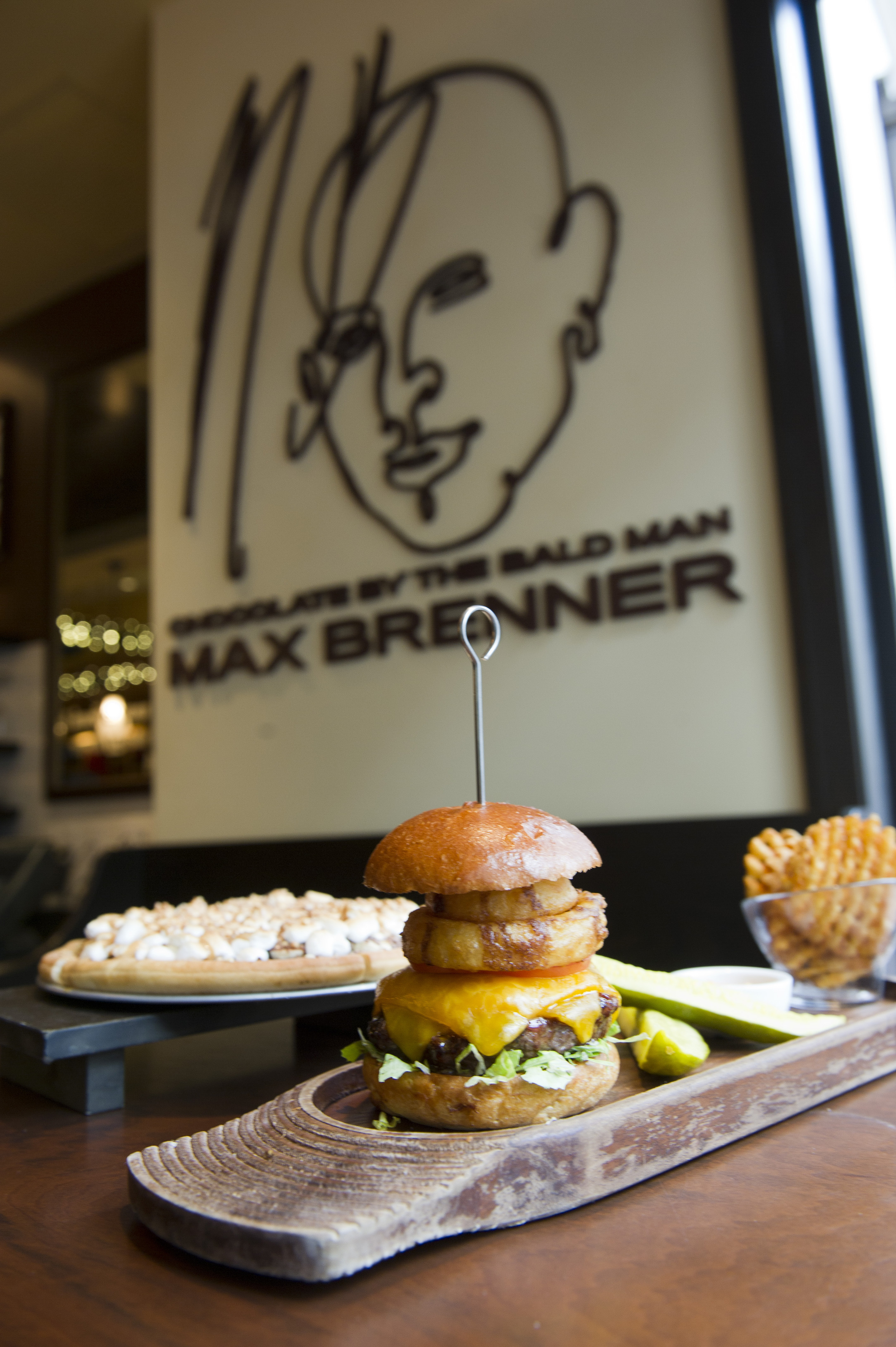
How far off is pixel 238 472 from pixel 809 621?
6.29 feet

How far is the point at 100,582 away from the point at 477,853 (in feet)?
15.6

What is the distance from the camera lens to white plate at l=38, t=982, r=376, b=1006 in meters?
0.90

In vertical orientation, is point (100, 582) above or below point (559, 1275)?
above

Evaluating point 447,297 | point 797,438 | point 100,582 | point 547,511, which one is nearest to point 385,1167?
point 797,438

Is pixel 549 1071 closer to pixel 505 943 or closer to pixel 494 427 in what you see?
pixel 505 943

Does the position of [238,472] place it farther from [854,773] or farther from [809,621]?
[854,773]

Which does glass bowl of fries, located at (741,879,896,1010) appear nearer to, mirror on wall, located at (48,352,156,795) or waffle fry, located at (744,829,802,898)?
waffle fry, located at (744,829,802,898)

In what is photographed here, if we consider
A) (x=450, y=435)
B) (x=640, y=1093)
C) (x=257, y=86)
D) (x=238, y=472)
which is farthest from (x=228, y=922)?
(x=257, y=86)

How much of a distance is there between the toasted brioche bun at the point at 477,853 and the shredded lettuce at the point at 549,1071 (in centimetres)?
11

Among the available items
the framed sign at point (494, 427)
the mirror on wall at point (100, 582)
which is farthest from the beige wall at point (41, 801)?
the framed sign at point (494, 427)

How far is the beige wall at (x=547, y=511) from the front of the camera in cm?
219

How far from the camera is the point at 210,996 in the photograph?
906 millimetres

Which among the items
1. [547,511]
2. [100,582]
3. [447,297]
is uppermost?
[447,297]

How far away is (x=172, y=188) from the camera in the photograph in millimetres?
3506
